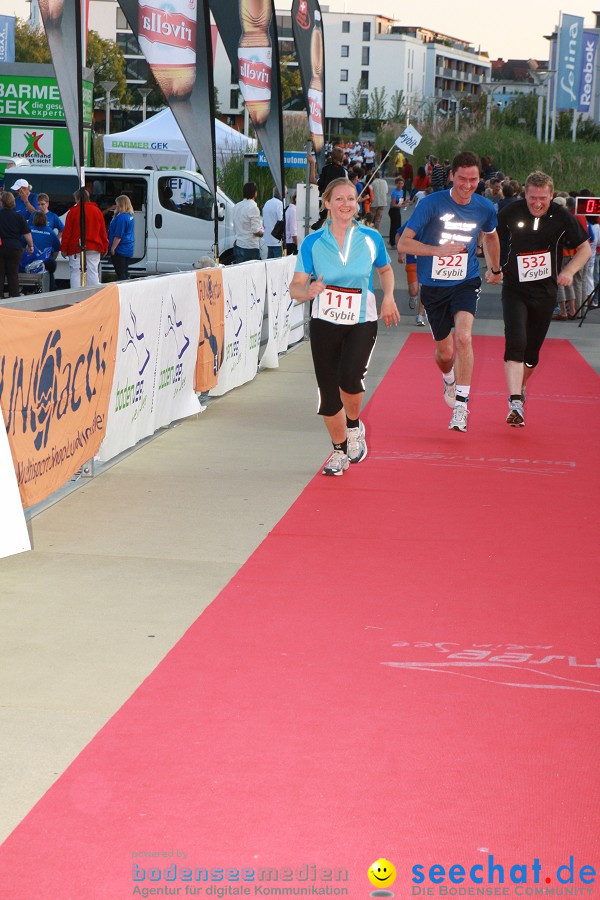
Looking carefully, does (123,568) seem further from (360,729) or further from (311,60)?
(311,60)

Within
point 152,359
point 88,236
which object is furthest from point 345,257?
point 88,236

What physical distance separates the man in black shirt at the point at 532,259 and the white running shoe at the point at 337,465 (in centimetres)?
210

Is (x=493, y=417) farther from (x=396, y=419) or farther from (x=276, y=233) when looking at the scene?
(x=276, y=233)

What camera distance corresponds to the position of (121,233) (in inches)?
869

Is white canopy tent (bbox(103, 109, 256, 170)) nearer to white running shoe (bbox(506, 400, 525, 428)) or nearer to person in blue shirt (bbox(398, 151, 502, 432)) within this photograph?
person in blue shirt (bbox(398, 151, 502, 432))

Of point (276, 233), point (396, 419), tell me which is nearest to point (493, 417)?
point (396, 419)

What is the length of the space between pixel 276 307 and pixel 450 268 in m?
4.71

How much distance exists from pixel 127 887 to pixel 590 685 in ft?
7.15

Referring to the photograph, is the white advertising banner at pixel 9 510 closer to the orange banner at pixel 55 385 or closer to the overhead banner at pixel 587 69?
the orange banner at pixel 55 385

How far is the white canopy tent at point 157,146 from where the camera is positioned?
31.8m

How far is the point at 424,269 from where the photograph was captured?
10.5 metres

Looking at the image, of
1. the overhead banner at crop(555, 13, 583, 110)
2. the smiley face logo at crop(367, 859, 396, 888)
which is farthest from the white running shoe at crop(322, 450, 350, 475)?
the overhead banner at crop(555, 13, 583, 110)

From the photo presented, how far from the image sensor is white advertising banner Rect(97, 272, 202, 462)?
28.0 feet

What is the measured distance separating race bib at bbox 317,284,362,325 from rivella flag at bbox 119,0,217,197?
4369mm
